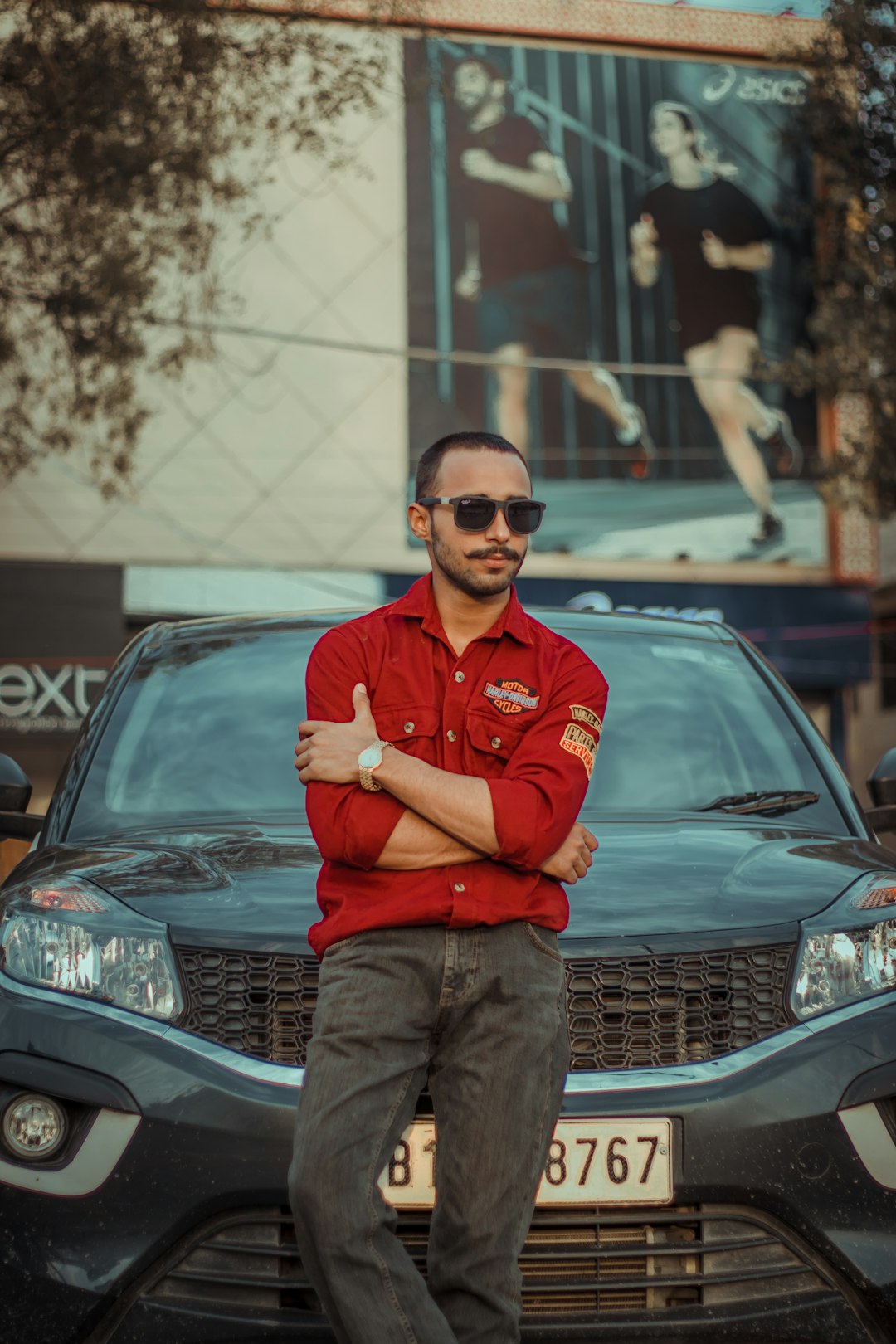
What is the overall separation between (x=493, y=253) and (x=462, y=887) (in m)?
20.5

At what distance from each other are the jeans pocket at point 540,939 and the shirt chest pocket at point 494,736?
0.26m

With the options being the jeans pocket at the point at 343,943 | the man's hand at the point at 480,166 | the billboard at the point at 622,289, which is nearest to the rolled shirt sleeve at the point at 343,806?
the jeans pocket at the point at 343,943

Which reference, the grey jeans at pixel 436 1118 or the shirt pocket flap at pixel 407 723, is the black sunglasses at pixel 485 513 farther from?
the grey jeans at pixel 436 1118

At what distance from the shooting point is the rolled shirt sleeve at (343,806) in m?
2.53

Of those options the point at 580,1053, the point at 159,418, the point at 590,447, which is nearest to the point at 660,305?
the point at 590,447

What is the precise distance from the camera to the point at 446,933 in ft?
8.30

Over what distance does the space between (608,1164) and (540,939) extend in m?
0.43

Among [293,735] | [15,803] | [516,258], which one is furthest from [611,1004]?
[516,258]

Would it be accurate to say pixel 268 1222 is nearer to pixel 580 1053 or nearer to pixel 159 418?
pixel 580 1053

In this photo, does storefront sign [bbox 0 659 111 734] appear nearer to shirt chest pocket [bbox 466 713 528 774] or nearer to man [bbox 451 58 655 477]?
man [bbox 451 58 655 477]

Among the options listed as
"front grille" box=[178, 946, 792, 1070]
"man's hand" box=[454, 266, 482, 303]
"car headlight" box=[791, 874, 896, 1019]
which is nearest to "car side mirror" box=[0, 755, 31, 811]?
"front grille" box=[178, 946, 792, 1070]

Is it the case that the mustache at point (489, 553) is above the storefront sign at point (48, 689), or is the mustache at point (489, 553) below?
below

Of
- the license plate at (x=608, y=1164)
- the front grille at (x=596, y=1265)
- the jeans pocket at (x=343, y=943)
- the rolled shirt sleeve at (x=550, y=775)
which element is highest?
the rolled shirt sleeve at (x=550, y=775)

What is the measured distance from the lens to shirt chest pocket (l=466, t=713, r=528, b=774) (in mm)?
2680
